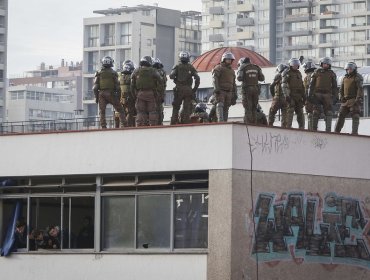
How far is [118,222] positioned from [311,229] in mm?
4824

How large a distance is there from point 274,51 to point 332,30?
7.85m

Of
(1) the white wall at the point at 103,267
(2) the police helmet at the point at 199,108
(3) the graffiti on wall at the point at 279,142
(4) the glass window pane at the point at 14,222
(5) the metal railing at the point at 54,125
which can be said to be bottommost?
(1) the white wall at the point at 103,267

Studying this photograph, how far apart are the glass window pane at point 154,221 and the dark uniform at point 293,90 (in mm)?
4899

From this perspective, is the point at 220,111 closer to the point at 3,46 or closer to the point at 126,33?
the point at 3,46

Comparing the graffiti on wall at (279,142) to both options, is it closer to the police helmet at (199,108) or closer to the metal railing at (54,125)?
the police helmet at (199,108)

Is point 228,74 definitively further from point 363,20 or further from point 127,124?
point 363,20

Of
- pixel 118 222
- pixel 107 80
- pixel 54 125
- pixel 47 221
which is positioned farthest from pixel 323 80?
pixel 54 125

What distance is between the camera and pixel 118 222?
34969 mm

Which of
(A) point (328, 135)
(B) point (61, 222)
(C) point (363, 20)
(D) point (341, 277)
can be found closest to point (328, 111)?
(A) point (328, 135)

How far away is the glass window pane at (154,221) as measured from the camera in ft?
111

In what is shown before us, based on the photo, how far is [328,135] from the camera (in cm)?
3506

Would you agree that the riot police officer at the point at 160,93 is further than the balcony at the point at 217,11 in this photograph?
No

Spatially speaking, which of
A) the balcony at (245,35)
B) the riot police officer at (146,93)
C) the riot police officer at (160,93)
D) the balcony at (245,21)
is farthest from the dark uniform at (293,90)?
the balcony at (245,21)

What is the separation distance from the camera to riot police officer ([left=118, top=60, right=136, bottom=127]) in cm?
3912
